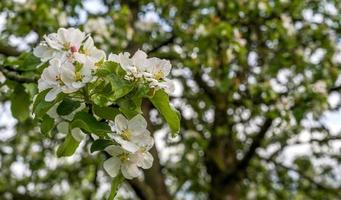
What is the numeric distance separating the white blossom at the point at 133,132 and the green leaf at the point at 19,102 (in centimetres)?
80

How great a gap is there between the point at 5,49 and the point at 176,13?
173cm

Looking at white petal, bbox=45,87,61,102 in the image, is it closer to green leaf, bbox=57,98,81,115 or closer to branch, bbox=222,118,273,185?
green leaf, bbox=57,98,81,115

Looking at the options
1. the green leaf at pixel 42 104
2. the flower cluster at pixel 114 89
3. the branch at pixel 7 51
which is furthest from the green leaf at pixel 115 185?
the branch at pixel 7 51

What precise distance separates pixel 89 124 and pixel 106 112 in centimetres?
7

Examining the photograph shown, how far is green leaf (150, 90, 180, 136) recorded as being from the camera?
4.74 ft

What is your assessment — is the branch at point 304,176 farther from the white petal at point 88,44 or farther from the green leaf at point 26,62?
the white petal at point 88,44

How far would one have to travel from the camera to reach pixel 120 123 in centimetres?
141

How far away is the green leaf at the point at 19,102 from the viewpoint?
2107 mm

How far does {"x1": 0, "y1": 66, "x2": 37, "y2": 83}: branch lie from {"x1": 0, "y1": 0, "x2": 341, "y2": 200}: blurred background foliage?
1.15 m

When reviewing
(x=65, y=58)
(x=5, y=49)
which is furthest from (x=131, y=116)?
(x=5, y=49)

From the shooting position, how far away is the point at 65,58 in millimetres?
1552

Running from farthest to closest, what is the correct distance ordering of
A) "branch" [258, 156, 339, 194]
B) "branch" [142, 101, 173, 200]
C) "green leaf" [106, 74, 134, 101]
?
"branch" [258, 156, 339, 194] → "branch" [142, 101, 173, 200] → "green leaf" [106, 74, 134, 101]

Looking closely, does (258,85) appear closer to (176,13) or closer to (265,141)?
(176,13)

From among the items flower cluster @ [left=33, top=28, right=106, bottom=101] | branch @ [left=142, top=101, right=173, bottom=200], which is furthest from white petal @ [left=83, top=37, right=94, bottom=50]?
branch @ [left=142, top=101, right=173, bottom=200]
